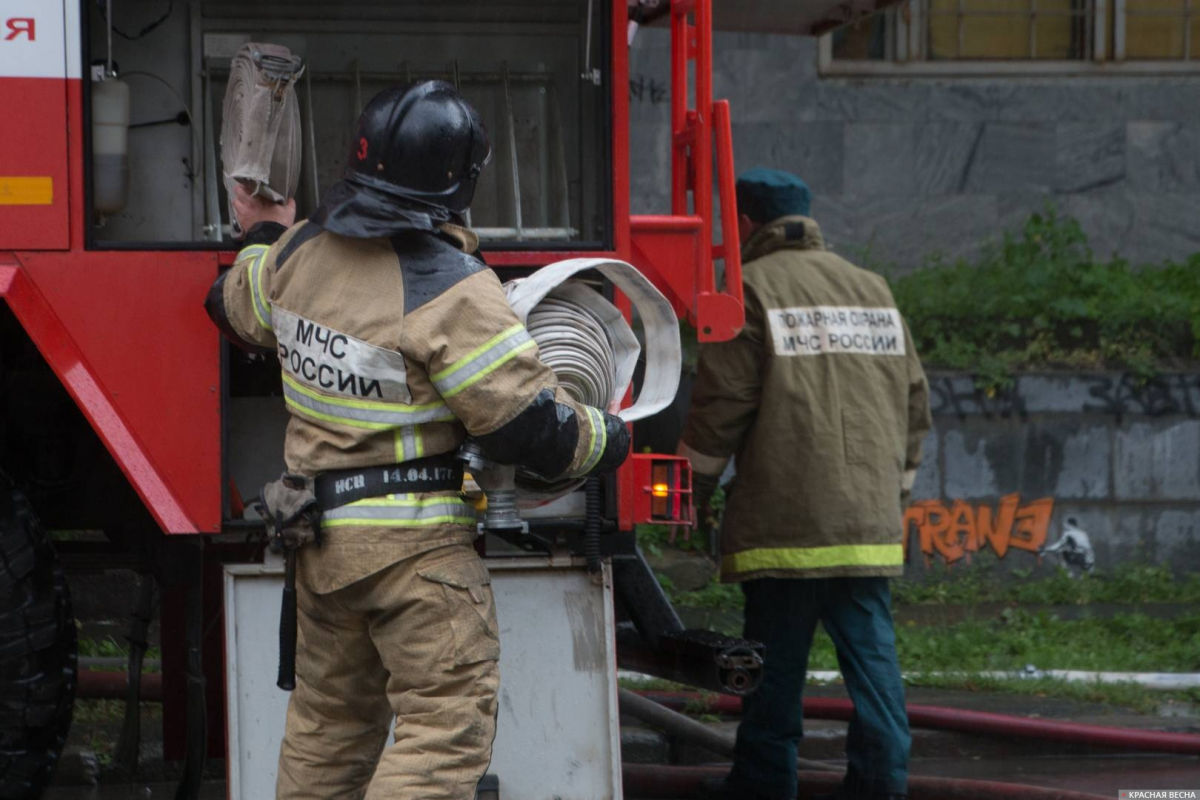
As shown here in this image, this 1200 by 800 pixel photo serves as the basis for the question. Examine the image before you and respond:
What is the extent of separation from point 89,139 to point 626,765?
7.87ft

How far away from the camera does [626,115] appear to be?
363cm

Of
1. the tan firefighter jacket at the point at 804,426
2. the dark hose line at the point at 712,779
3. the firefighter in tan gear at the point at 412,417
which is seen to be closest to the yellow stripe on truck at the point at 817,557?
the tan firefighter jacket at the point at 804,426

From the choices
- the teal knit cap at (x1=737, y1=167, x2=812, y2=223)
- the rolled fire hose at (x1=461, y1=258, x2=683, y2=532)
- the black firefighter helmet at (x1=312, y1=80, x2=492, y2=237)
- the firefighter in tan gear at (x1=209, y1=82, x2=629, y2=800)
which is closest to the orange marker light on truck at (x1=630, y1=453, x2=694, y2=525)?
the rolled fire hose at (x1=461, y1=258, x2=683, y2=532)

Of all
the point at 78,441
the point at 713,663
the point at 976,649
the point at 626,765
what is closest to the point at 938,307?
the point at 976,649

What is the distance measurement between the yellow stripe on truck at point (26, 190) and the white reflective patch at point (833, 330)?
74.8 inches

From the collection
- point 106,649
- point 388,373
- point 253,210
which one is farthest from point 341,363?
point 106,649

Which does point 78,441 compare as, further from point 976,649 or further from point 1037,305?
point 1037,305

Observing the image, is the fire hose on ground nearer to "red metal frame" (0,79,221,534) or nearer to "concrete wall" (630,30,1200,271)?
"red metal frame" (0,79,221,534)

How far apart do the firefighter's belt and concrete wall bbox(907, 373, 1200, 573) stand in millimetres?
4327

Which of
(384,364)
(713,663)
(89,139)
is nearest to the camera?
(384,364)

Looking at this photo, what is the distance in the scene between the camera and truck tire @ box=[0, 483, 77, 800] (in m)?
3.49

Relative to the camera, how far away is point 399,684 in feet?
10.2

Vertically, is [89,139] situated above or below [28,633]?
above

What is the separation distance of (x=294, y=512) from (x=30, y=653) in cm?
84
